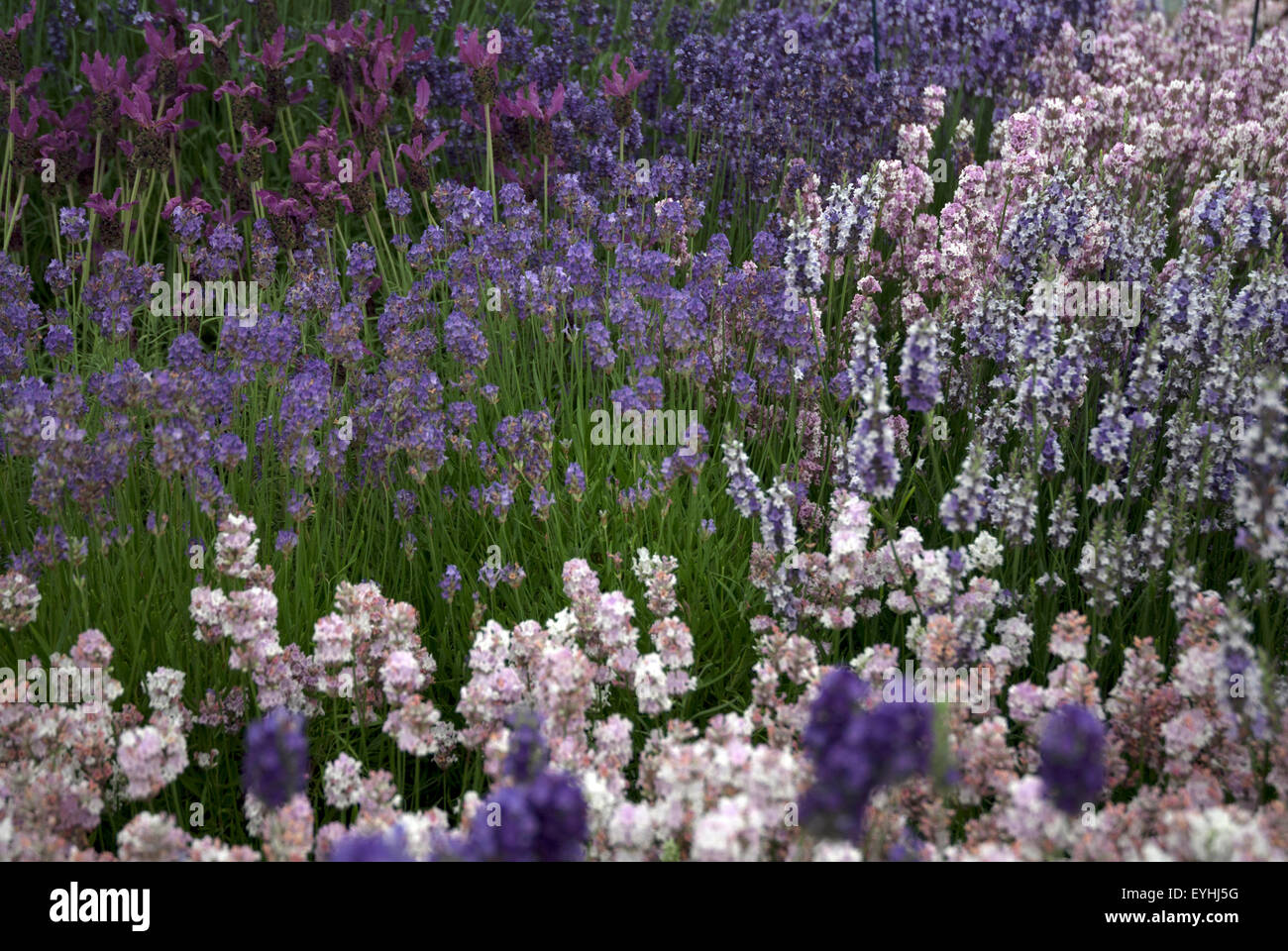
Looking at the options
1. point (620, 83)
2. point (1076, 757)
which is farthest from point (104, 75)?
point (1076, 757)

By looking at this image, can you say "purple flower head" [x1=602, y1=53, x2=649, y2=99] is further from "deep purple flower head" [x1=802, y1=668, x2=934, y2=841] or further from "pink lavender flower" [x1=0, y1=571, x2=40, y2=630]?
"deep purple flower head" [x1=802, y1=668, x2=934, y2=841]

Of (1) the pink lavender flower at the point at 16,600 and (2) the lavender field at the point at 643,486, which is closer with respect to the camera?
(2) the lavender field at the point at 643,486

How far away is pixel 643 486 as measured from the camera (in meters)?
3.62

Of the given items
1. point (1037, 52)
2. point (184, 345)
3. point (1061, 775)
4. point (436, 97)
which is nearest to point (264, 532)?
point (184, 345)

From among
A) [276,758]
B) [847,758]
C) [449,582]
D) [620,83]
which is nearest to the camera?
[847,758]

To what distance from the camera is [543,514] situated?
11.0 feet

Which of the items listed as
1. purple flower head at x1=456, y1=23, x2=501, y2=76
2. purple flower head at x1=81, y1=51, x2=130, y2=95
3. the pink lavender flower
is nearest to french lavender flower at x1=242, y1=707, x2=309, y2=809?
the pink lavender flower

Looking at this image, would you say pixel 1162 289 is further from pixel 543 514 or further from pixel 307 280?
pixel 307 280

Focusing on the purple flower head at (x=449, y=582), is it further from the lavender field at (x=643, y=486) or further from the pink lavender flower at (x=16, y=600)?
the pink lavender flower at (x=16, y=600)

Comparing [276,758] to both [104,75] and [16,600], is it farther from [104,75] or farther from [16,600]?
[104,75]

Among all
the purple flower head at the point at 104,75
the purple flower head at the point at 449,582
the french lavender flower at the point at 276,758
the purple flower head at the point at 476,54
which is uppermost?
the purple flower head at the point at 476,54

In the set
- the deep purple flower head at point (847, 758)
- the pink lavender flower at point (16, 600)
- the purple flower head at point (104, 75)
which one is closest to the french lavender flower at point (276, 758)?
the deep purple flower head at point (847, 758)

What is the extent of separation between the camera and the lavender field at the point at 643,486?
2309 mm
